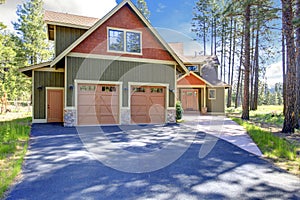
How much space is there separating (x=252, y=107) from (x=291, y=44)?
16.5 meters

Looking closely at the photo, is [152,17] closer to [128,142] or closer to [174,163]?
[128,142]

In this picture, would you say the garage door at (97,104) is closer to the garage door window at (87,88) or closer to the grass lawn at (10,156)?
the garage door window at (87,88)

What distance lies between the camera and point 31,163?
16.9ft

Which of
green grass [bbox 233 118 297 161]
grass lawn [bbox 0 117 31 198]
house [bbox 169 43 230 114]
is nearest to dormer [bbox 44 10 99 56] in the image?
grass lawn [bbox 0 117 31 198]

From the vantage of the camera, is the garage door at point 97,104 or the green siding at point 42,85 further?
the green siding at point 42,85

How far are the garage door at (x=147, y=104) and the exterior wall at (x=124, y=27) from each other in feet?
6.49

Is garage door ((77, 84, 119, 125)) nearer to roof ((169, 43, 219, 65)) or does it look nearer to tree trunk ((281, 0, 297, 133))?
tree trunk ((281, 0, 297, 133))

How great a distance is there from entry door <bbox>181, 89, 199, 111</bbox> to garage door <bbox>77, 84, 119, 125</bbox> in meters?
9.95

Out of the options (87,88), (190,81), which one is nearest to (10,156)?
(87,88)

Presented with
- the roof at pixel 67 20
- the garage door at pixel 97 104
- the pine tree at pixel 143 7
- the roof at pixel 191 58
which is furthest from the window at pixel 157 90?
the pine tree at pixel 143 7

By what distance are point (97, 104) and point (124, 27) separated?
181 inches

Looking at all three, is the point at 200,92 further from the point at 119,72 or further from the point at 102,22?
the point at 102,22

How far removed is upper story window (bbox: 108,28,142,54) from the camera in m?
12.2

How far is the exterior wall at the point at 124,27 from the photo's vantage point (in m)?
11.6
